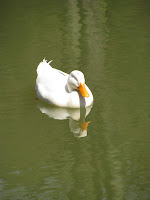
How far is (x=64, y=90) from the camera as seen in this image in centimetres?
874

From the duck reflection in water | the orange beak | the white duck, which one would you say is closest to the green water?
the duck reflection in water

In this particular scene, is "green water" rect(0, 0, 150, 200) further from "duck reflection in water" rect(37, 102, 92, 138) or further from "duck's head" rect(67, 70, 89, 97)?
"duck's head" rect(67, 70, 89, 97)

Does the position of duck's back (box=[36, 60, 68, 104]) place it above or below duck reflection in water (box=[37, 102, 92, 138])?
above

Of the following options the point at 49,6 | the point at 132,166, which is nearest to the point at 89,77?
the point at 132,166

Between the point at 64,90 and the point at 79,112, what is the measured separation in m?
0.52

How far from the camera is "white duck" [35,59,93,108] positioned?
8430 mm

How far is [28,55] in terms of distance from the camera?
36.6 ft

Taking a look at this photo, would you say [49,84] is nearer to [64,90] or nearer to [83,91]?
[64,90]

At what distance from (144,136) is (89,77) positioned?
2.74 meters

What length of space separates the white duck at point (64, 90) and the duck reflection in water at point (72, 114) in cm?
9

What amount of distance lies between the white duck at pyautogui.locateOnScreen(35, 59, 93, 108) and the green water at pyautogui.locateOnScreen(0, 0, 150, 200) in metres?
0.18

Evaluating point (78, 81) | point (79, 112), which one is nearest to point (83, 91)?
point (78, 81)

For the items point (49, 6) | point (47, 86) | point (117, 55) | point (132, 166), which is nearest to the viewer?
point (132, 166)

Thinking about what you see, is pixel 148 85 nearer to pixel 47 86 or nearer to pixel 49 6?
pixel 47 86
